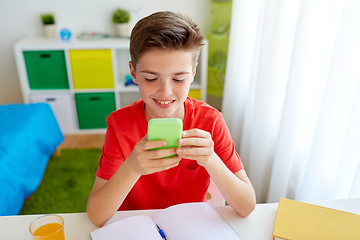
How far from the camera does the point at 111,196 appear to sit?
2.97 feet

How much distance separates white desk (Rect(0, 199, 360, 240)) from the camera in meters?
0.85

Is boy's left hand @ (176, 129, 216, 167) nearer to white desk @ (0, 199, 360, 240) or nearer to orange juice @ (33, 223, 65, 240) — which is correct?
white desk @ (0, 199, 360, 240)

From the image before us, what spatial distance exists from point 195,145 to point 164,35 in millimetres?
316

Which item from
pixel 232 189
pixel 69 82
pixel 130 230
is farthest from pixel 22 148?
pixel 232 189

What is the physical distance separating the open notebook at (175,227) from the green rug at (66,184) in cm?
124

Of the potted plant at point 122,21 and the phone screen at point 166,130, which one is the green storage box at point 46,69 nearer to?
the potted plant at point 122,21

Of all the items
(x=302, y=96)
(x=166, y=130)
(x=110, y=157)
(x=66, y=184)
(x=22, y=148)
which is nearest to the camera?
(x=166, y=130)

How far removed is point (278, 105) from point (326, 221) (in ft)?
3.41

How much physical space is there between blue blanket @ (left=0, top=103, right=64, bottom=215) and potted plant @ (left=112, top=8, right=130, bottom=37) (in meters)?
0.99

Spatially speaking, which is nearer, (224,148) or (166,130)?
(166,130)

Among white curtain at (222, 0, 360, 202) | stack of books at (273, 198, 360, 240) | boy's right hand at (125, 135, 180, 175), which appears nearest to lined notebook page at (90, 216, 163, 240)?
boy's right hand at (125, 135, 180, 175)

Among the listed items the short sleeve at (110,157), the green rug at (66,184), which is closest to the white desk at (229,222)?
the short sleeve at (110,157)

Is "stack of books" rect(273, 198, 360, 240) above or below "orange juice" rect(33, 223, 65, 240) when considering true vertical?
above

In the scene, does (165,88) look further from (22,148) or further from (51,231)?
(22,148)
